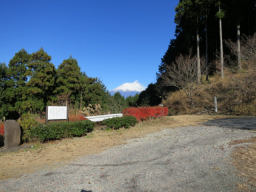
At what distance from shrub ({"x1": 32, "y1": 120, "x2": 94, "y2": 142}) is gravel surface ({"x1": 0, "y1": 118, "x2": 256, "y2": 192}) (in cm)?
277

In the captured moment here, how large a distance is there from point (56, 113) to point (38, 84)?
17.6 meters

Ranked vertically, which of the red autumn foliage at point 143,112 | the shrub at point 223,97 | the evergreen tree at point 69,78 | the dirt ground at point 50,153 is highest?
the evergreen tree at point 69,78

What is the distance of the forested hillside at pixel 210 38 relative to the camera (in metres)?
18.0

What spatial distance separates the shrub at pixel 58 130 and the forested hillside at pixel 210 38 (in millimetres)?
12099

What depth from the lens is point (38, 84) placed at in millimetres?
23672

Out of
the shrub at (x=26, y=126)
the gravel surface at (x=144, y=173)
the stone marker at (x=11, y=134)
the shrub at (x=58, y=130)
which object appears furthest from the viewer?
the shrub at (x=26, y=126)

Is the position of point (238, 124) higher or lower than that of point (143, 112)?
lower

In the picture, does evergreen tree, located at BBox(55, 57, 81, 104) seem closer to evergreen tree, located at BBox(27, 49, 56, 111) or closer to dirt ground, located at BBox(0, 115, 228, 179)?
evergreen tree, located at BBox(27, 49, 56, 111)

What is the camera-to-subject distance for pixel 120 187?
3.12 metres

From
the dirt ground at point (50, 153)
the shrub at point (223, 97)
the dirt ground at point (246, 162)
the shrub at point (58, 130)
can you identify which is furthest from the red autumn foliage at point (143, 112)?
the dirt ground at point (246, 162)

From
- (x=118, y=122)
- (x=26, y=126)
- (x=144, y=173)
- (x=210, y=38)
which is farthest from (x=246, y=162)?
(x=210, y=38)

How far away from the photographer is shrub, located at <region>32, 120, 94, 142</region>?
23.3 ft

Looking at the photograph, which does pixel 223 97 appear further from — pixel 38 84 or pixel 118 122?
pixel 38 84

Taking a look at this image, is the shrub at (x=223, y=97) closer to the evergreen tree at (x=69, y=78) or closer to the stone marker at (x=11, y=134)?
the evergreen tree at (x=69, y=78)
